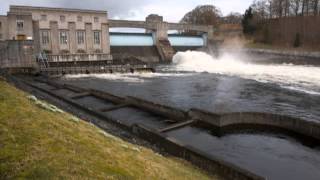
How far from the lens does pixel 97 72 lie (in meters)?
44.1

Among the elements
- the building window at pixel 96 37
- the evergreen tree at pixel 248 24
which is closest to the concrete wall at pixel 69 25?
the building window at pixel 96 37

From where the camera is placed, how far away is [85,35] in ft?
199

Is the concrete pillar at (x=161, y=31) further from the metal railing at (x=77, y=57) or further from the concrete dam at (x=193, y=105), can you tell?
the metal railing at (x=77, y=57)

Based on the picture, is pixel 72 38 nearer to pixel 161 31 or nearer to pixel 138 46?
pixel 138 46

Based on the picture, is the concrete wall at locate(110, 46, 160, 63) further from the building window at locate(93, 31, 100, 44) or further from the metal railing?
the metal railing

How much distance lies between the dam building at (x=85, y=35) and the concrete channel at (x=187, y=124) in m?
33.9

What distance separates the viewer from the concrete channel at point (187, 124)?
32.7ft

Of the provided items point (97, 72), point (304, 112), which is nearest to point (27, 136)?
point (304, 112)

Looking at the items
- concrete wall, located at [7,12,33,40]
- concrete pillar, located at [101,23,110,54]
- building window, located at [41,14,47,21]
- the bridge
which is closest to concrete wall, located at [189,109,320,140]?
concrete wall, located at [7,12,33,40]

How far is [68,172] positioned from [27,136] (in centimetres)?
199

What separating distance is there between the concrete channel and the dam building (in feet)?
111

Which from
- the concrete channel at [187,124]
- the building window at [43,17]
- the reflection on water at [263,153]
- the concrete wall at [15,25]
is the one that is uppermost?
the building window at [43,17]

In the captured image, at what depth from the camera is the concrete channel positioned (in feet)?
32.7

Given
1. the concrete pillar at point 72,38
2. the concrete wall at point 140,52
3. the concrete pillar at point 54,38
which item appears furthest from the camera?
the concrete wall at point 140,52
